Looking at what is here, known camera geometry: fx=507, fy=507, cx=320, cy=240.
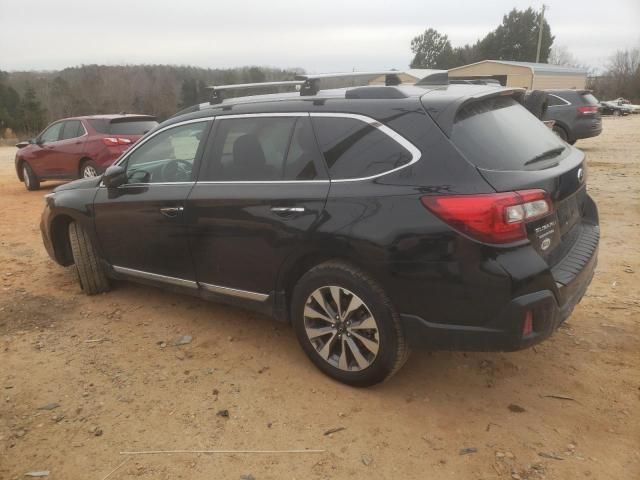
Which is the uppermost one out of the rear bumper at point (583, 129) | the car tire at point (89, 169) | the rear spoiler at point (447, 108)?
the rear spoiler at point (447, 108)

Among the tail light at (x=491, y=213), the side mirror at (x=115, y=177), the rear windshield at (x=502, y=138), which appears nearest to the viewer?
the tail light at (x=491, y=213)

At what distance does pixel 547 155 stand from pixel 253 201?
176 centimetres

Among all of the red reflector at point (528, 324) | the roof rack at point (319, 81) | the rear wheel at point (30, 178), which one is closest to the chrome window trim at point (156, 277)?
the roof rack at point (319, 81)

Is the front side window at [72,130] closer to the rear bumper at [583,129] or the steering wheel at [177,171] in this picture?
the steering wheel at [177,171]

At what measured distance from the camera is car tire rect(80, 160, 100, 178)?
958 centimetres

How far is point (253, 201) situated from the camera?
10.4ft

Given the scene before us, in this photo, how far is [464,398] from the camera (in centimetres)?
295

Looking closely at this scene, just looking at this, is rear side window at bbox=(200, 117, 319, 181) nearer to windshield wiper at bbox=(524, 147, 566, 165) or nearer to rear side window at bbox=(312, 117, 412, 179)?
rear side window at bbox=(312, 117, 412, 179)

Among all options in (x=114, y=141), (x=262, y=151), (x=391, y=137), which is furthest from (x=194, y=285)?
(x=114, y=141)

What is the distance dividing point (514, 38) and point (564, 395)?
6920cm

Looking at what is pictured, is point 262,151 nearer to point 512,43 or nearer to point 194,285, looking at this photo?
point 194,285

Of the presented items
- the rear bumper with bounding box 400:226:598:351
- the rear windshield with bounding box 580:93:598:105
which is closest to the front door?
the rear bumper with bounding box 400:226:598:351

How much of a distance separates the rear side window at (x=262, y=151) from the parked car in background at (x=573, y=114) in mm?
11787

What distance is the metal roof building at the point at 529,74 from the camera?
121 feet
